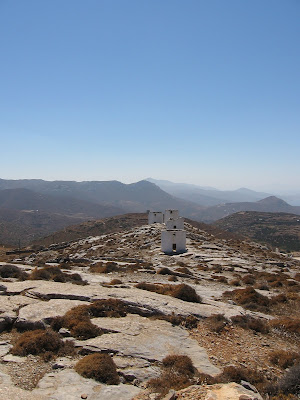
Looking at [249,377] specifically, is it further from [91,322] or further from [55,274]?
[55,274]

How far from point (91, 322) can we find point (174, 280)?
10.2 m

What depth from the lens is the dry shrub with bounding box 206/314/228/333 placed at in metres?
12.0

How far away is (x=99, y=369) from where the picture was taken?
7996 mm

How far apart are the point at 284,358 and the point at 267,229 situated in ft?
410

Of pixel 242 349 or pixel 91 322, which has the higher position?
pixel 91 322

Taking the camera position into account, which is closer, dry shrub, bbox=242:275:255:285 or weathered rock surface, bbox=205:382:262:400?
weathered rock surface, bbox=205:382:262:400

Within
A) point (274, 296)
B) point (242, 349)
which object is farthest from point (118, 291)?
point (274, 296)

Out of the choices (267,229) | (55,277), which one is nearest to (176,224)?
(55,277)

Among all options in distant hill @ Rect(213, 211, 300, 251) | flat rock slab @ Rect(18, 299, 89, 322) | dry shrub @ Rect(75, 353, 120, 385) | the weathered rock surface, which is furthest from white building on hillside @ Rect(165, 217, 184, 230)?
distant hill @ Rect(213, 211, 300, 251)

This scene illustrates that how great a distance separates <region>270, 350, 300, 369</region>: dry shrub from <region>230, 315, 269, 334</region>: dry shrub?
2.02 metres

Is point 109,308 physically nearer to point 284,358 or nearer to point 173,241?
point 284,358

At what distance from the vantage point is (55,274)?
17609 mm

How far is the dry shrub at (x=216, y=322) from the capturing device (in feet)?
39.3

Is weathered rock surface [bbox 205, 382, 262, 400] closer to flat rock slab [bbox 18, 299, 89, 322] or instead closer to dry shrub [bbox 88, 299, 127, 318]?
dry shrub [bbox 88, 299, 127, 318]
